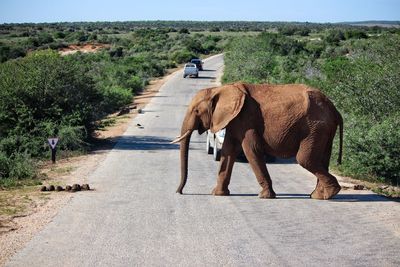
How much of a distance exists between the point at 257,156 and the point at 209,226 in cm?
295

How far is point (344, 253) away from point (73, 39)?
4107 inches

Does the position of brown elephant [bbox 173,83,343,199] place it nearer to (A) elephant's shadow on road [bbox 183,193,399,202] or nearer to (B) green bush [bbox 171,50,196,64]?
(A) elephant's shadow on road [bbox 183,193,399,202]

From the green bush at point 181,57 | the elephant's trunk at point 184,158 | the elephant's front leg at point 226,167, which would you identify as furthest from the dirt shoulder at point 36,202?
the green bush at point 181,57

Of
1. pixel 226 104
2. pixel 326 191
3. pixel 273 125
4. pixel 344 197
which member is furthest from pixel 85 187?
pixel 344 197

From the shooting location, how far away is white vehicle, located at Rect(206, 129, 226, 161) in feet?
60.1

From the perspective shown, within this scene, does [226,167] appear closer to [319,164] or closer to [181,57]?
[319,164]

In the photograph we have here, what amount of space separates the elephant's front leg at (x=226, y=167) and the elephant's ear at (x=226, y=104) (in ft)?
1.40

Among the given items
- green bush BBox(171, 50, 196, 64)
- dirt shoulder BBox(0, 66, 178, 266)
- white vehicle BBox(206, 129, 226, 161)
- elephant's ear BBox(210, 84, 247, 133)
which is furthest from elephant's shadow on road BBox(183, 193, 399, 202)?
green bush BBox(171, 50, 196, 64)

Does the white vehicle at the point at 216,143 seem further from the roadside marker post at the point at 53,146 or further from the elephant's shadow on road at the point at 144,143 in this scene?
the roadside marker post at the point at 53,146

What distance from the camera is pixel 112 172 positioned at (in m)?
16.9

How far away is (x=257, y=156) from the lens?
13.4 metres

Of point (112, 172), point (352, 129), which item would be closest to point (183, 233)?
point (112, 172)

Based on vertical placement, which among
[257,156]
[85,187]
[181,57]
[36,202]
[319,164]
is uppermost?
[257,156]

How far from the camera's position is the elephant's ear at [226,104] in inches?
524
